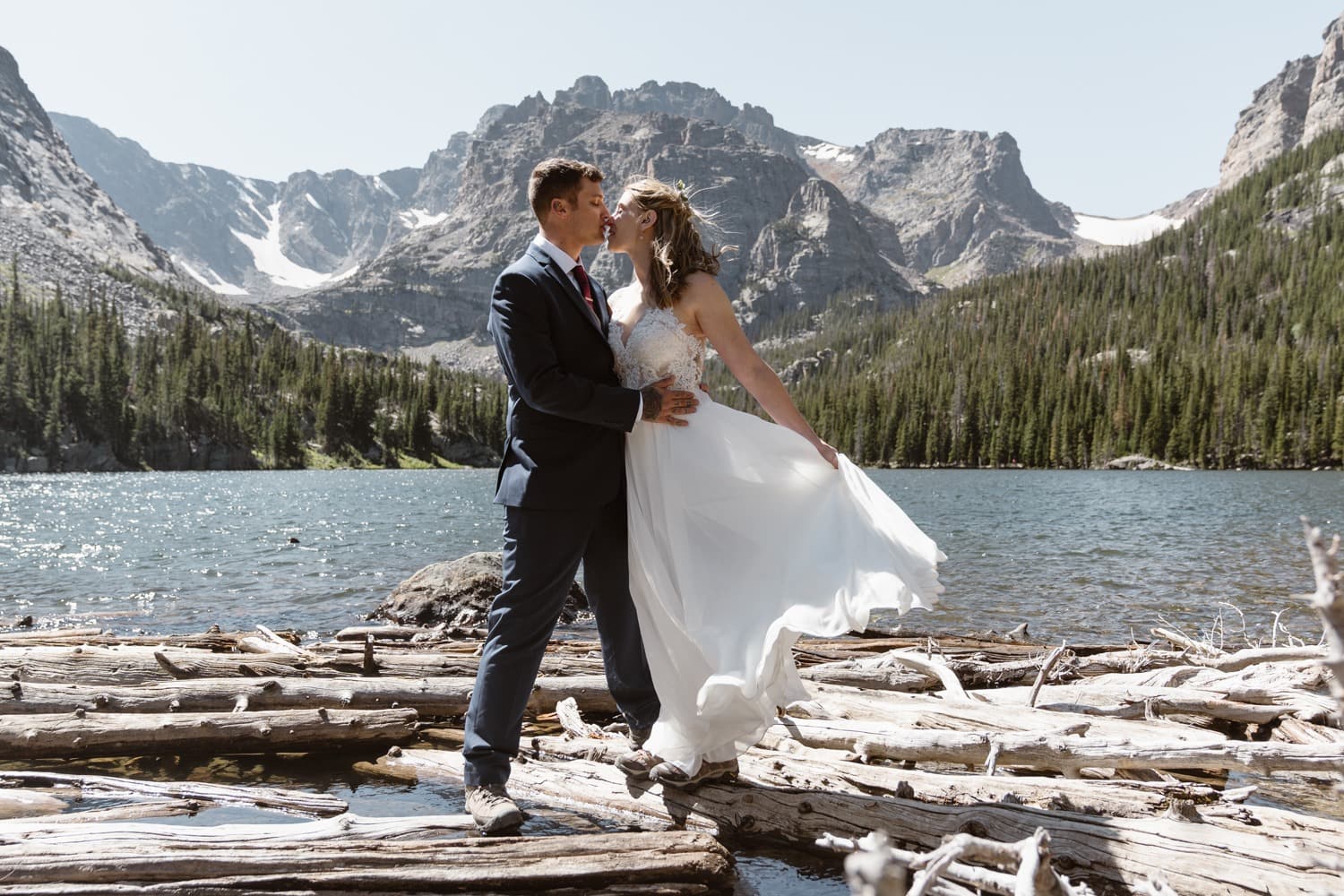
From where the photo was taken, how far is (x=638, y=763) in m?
4.88

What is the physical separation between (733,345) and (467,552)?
24803mm

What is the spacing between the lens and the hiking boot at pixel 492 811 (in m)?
4.39

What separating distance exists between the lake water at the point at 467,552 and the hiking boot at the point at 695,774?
6.71 meters

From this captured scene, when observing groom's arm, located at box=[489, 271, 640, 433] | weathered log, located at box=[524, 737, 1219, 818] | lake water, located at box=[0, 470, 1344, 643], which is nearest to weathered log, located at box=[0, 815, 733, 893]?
weathered log, located at box=[524, 737, 1219, 818]

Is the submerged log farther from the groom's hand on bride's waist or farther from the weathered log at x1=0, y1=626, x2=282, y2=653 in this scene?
the weathered log at x1=0, y1=626, x2=282, y2=653

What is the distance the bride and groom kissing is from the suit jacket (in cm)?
1

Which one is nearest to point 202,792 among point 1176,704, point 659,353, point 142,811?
point 142,811

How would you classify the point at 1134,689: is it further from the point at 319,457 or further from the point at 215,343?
the point at 215,343

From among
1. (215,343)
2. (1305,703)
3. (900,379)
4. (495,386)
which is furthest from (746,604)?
(495,386)

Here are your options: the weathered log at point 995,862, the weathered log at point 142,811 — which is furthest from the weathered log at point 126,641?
the weathered log at point 995,862

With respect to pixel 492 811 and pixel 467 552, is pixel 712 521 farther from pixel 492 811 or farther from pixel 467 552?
pixel 467 552

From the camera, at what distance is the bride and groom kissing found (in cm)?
458

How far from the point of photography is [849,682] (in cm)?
A: 777

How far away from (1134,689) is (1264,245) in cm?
19085
